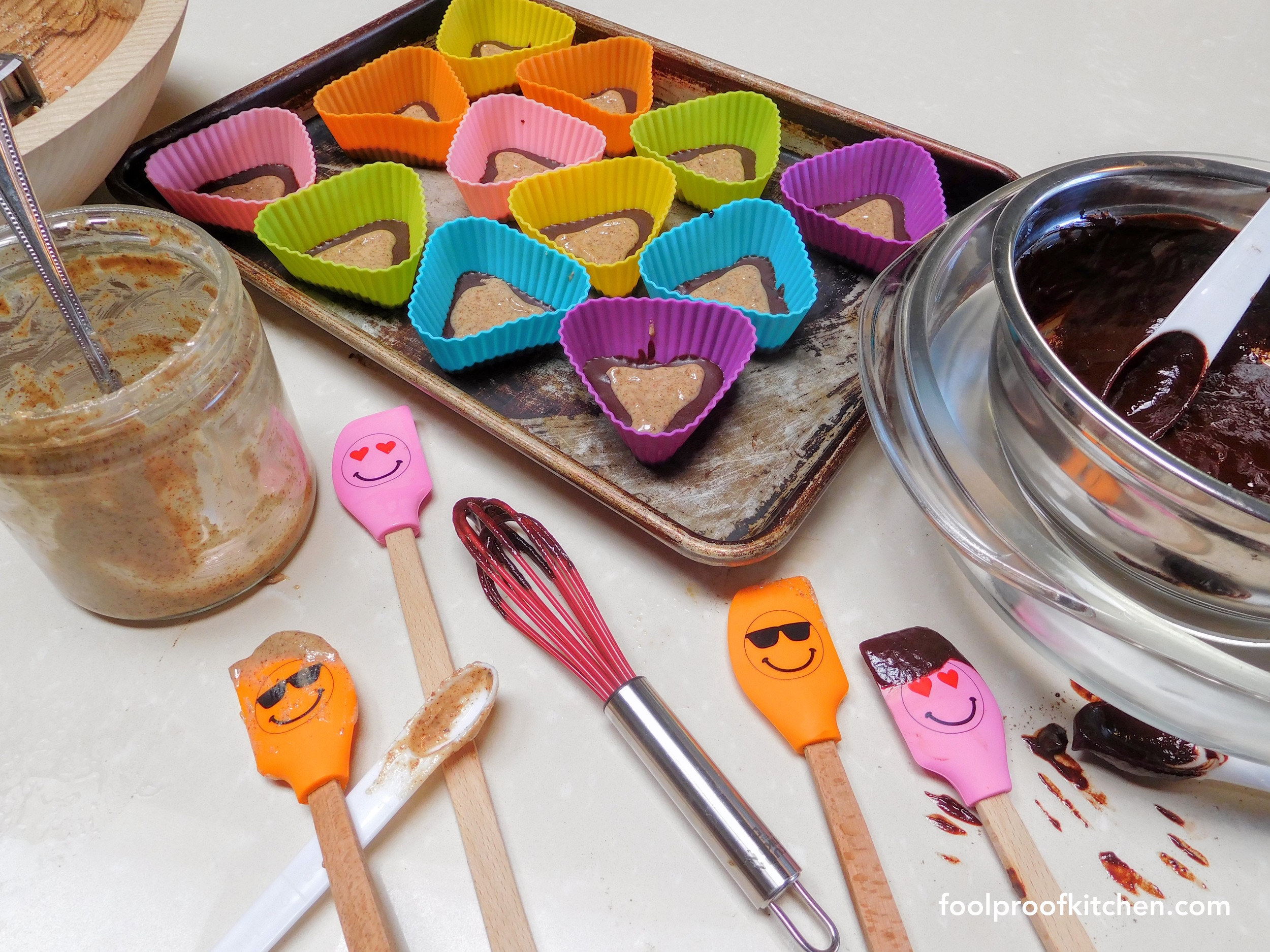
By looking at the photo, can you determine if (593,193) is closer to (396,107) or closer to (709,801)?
(396,107)

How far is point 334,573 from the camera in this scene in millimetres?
792

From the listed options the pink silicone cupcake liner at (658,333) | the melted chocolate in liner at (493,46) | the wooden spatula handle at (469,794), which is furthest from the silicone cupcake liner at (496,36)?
the wooden spatula handle at (469,794)

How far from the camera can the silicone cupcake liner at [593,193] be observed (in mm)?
1040

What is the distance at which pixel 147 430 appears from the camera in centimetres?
59

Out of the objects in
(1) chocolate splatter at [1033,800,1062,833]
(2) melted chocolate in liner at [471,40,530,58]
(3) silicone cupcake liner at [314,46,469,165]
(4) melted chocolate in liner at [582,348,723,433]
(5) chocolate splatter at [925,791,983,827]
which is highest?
(2) melted chocolate in liner at [471,40,530,58]

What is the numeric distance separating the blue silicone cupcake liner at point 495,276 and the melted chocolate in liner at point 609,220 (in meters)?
0.07

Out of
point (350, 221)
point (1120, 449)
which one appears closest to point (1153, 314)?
point (1120, 449)

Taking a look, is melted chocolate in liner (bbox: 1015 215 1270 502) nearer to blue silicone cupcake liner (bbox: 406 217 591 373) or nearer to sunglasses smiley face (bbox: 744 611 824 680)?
sunglasses smiley face (bbox: 744 611 824 680)

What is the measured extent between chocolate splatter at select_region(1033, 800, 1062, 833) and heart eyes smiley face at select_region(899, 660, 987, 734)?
0.08 metres

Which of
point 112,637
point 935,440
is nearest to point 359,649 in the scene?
point 112,637

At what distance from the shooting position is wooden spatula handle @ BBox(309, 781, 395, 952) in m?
0.57

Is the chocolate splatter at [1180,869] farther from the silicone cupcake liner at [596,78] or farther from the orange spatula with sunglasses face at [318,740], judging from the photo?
the silicone cupcake liner at [596,78]

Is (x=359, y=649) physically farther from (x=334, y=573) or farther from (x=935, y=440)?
(x=935, y=440)

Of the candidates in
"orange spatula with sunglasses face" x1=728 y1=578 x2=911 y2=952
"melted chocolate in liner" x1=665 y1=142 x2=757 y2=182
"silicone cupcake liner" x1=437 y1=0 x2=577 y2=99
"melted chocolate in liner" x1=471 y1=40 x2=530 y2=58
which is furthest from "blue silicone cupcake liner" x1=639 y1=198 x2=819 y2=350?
"melted chocolate in liner" x1=471 y1=40 x2=530 y2=58
